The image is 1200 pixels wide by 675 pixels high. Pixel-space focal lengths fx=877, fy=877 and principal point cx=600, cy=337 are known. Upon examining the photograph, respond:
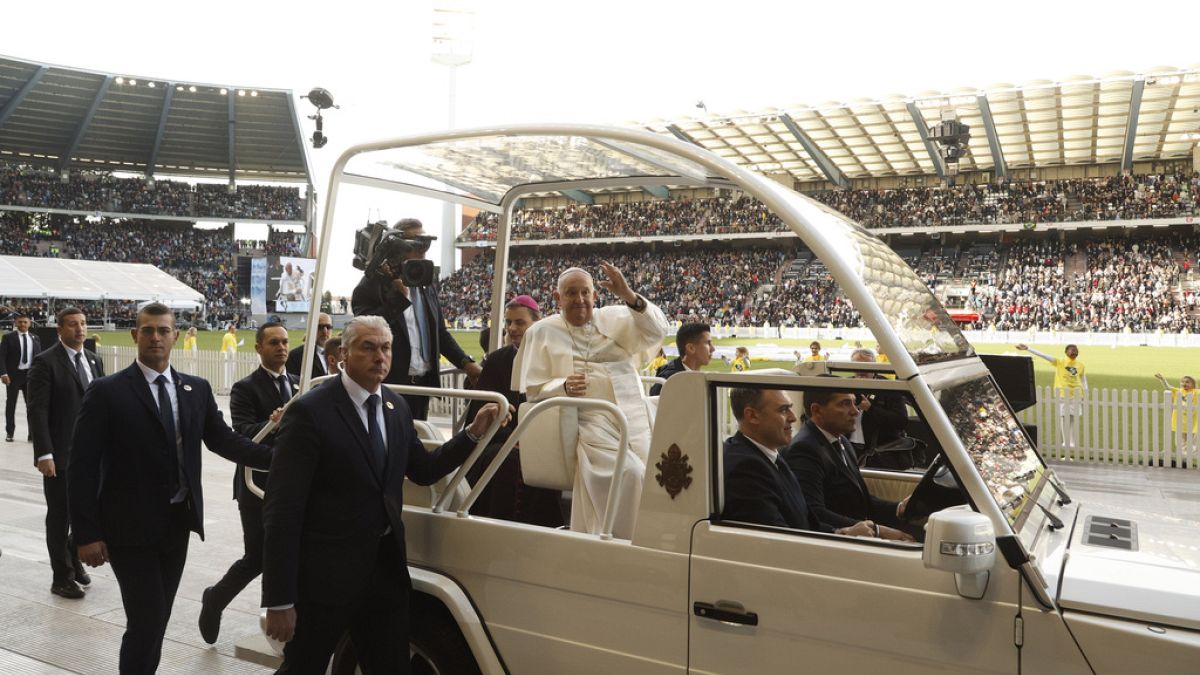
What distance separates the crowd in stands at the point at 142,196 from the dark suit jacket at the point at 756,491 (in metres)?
71.0

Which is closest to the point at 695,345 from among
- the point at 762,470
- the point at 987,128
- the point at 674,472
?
the point at 762,470

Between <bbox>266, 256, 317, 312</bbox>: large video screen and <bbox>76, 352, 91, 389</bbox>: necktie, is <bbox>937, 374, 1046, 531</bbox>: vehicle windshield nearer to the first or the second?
<bbox>76, 352, 91, 389</bbox>: necktie

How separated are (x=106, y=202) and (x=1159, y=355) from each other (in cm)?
6643

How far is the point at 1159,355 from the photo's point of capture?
104 feet

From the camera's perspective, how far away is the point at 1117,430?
12406 mm

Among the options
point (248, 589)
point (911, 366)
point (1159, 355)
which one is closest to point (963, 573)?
point (911, 366)

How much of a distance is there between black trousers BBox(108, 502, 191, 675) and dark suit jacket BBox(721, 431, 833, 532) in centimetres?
244

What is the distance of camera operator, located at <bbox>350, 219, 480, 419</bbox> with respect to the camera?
16.6 ft

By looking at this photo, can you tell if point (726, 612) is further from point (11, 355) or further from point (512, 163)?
point (11, 355)

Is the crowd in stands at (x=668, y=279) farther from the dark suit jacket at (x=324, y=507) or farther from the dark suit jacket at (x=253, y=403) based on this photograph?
the dark suit jacket at (x=324, y=507)

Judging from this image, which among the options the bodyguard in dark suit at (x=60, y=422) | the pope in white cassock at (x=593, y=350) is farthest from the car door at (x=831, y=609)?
the bodyguard in dark suit at (x=60, y=422)

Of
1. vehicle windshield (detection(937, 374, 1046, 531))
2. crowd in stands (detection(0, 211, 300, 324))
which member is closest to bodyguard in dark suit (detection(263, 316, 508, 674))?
vehicle windshield (detection(937, 374, 1046, 531))

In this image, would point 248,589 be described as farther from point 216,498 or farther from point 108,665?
point 216,498

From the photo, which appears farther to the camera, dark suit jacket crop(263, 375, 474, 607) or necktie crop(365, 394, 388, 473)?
necktie crop(365, 394, 388, 473)
